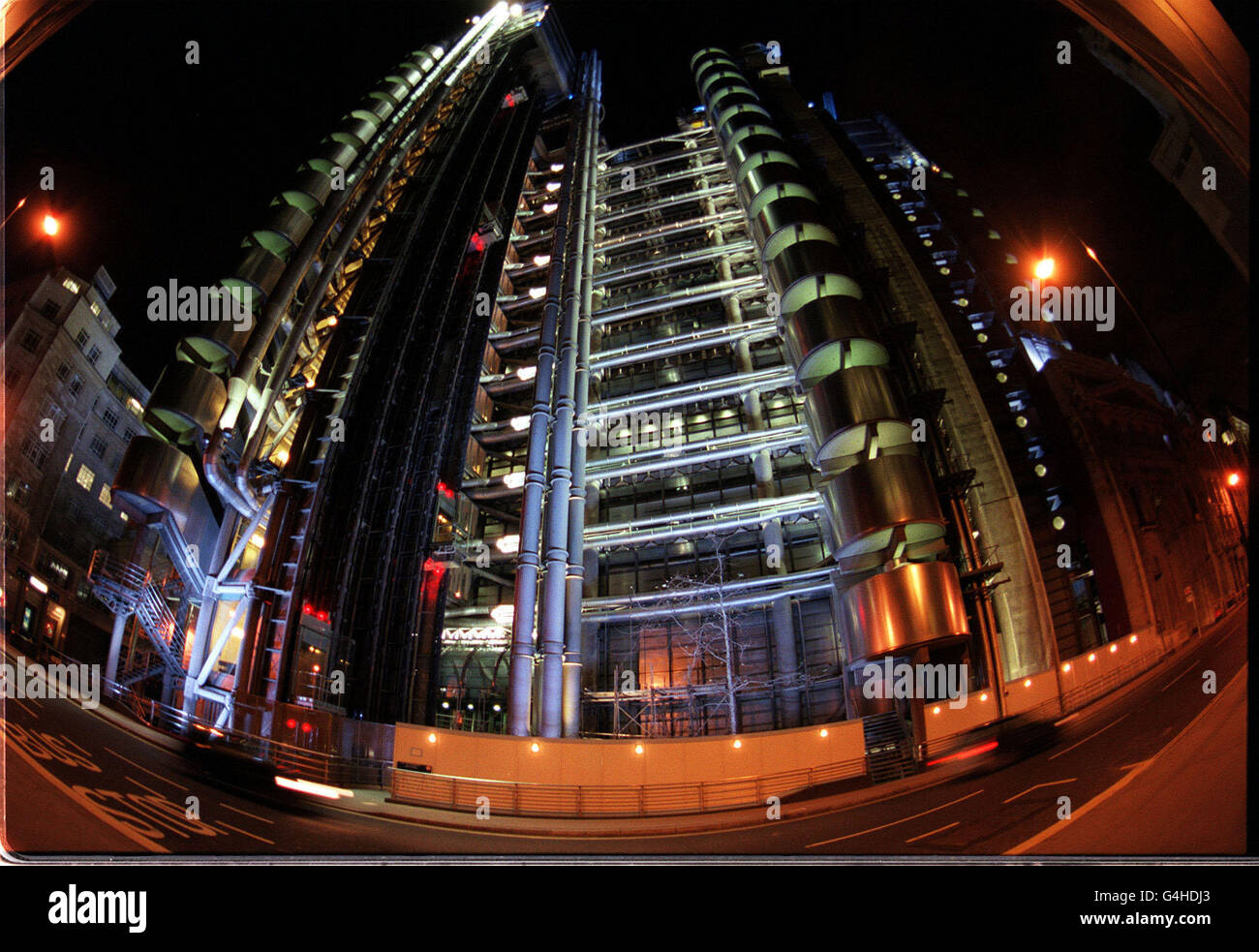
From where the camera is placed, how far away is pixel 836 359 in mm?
16828

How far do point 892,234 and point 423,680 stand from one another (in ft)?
86.0

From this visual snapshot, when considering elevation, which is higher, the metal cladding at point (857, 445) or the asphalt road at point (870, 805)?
the metal cladding at point (857, 445)

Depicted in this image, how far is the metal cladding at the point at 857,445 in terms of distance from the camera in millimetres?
12789

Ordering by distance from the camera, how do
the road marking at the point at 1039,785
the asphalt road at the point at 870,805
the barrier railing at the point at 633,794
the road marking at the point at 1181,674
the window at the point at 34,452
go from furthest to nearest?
1. the window at the point at 34,452
2. the barrier railing at the point at 633,794
3. the road marking at the point at 1039,785
4. the road marking at the point at 1181,674
5. the asphalt road at the point at 870,805

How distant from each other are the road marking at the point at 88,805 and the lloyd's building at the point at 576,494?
5.04 metres

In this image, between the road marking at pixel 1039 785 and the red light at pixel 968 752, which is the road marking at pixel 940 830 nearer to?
the road marking at pixel 1039 785

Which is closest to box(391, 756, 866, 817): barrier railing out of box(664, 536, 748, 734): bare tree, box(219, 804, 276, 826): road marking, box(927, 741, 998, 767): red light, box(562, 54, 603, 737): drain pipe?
box(927, 741, 998, 767): red light

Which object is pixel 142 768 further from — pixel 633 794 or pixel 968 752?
pixel 968 752

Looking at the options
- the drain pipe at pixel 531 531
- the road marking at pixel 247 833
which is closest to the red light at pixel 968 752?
the drain pipe at pixel 531 531

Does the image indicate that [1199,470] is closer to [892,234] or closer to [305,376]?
[892,234]

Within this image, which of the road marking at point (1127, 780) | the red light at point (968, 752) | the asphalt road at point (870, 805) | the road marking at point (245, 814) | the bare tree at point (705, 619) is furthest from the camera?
the bare tree at point (705, 619)

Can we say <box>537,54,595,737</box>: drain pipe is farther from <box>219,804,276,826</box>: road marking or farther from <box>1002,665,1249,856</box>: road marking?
<box>1002,665,1249,856</box>: road marking

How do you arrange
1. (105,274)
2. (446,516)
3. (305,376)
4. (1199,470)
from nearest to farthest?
(1199,470)
(105,274)
(305,376)
(446,516)

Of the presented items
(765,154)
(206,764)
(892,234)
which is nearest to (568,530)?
(206,764)
